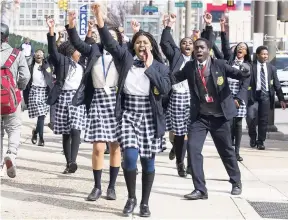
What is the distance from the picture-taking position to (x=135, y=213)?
24.0ft

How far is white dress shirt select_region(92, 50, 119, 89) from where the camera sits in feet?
26.1

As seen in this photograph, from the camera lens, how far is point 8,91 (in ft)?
27.2

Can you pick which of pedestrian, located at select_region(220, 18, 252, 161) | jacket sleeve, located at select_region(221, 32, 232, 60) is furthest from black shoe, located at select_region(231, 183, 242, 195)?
jacket sleeve, located at select_region(221, 32, 232, 60)

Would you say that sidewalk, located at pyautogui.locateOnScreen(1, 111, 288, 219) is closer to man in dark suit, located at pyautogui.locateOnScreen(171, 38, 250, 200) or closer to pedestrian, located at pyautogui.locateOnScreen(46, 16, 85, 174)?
pedestrian, located at pyautogui.locateOnScreen(46, 16, 85, 174)

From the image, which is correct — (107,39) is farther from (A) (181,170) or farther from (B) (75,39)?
(A) (181,170)

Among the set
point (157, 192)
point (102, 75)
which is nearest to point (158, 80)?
point (102, 75)

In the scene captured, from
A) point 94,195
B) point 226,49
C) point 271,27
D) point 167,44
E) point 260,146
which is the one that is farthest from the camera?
point 271,27

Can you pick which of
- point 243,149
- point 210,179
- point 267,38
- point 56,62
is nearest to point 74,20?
point 56,62

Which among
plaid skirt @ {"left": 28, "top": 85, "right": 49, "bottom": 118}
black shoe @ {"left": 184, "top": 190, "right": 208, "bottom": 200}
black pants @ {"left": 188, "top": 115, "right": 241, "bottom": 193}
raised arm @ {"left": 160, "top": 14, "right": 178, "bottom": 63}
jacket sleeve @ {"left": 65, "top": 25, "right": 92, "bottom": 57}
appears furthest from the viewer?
plaid skirt @ {"left": 28, "top": 85, "right": 49, "bottom": 118}

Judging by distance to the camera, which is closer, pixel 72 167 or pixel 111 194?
pixel 111 194

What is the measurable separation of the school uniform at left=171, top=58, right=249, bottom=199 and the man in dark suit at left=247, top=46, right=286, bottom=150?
4445mm

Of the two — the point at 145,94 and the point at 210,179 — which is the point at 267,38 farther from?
the point at 145,94

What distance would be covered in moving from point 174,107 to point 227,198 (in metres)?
2.02

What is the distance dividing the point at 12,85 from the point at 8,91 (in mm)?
137
